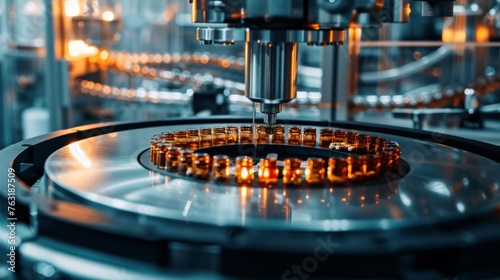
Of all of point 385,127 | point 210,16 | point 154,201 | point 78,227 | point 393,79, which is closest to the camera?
point 78,227

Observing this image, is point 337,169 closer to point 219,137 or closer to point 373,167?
point 373,167

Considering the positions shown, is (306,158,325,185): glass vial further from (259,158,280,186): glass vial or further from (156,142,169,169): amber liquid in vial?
(156,142,169,169): amber liquid in vial

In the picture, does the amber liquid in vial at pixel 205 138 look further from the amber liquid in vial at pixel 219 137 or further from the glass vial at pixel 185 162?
the glass vial at pixel 185 162

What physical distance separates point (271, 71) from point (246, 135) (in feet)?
0.91

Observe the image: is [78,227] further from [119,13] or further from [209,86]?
[119,13]

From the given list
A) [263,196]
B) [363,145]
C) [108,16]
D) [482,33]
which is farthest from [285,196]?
[108,16]

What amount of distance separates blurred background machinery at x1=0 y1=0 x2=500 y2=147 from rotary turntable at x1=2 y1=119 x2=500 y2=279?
0.81 m

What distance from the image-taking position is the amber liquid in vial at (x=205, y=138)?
3.80ft

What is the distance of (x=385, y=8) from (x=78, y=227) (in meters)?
0.52

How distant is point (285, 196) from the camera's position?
830mm

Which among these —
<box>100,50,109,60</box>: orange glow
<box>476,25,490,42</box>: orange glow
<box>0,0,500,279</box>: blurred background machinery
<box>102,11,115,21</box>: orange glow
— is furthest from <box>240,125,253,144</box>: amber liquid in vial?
<box>102,11,115,21</box>: orange glow

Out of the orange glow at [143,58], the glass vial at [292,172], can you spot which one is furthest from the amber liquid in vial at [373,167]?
the orange glow at [143,58]

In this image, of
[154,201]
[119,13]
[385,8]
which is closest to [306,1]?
[385,8]

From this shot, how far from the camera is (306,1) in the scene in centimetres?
85
